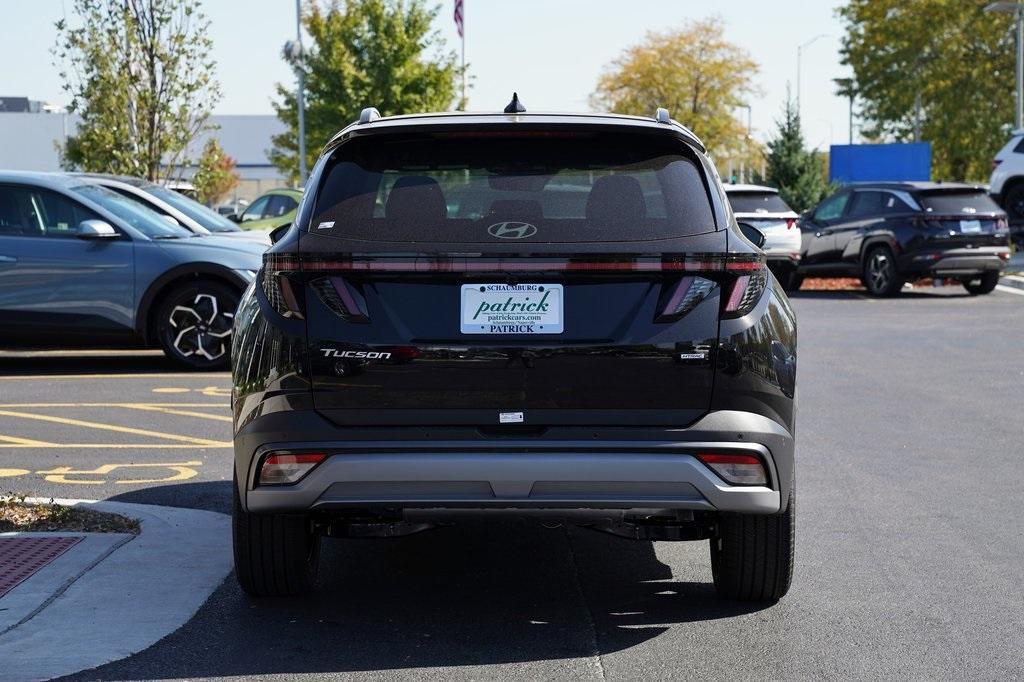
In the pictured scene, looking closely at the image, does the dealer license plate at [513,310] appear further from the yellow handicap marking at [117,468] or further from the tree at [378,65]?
the tree at [378,65]

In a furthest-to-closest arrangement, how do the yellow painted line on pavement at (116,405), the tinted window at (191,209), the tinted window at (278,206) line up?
the tinted window at (278,206)
the tinted window at (191,209)
the yellow painted line on pavement at (116,405)

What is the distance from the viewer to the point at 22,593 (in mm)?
5730

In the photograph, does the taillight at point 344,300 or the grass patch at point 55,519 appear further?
the grass patch at point 55,519

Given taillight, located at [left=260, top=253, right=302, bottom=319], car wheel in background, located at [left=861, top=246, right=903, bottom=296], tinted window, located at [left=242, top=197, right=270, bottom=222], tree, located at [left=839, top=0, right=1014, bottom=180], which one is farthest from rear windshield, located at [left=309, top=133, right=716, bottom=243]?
tree, located at [left=839, top=0, right=1014, bottom=180]

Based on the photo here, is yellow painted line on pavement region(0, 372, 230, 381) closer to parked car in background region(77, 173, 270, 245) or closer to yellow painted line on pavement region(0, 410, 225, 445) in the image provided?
parked car in background region(77, 173, 270, 245)

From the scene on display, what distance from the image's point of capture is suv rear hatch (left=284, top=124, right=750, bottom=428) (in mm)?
5027

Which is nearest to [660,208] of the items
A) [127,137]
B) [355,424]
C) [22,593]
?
[355,424]

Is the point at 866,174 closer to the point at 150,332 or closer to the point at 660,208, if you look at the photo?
the point at 150,332

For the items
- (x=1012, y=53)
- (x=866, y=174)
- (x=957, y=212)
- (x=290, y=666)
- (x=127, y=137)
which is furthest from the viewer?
(x=1012, y=53)

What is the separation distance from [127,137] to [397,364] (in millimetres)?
20801

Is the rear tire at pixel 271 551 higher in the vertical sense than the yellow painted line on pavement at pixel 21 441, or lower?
higher

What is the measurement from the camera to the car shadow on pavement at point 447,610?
16.6 ft

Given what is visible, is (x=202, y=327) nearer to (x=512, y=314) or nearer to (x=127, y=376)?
(x=127, y=376)

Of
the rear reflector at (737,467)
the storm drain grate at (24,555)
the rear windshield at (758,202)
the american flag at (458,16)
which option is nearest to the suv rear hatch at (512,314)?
the rear reflector at (737,467)
